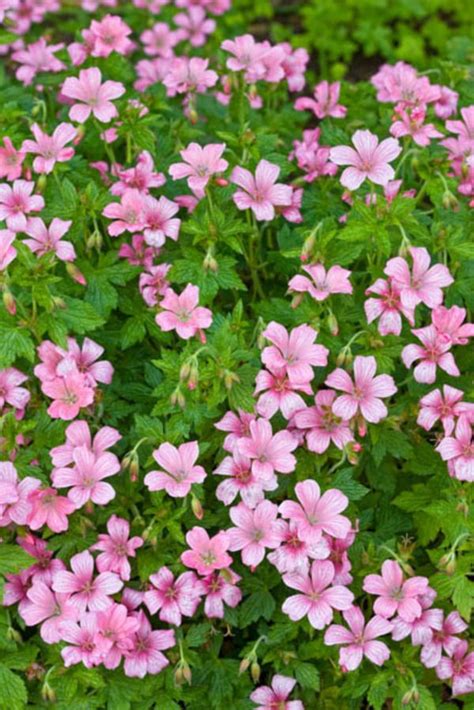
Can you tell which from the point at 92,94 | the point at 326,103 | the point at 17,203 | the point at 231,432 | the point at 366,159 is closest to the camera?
the point at 231,432

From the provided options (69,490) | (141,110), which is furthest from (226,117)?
(69,490)

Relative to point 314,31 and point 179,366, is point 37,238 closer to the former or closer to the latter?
point 179,366

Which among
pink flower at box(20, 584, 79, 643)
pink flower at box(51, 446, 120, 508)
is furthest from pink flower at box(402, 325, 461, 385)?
pink flower at box(20, 584, 79, 643)

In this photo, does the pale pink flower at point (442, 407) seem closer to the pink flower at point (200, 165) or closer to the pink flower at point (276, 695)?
the pink flower at point (276, 695)

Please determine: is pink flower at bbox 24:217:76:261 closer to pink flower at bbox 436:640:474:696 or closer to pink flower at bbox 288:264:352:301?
pink flower at bbox 288:264:352:301

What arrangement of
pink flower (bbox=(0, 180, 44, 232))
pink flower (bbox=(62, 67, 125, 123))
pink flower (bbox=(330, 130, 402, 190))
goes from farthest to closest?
pink flower (bbox=(62, 67, 125, 123)), pink flower (bbox=(0, 180, 44, 232)), pink flower (bbox=(330, 130, 402, 190))

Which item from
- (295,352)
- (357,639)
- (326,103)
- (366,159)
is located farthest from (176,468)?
(326,103)

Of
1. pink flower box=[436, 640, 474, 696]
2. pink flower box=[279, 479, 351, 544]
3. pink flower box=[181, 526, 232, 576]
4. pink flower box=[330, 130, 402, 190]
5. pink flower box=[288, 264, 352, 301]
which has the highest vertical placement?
pink flower box=[330, 130, 402, 190]

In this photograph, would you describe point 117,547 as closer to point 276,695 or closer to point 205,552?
point 205,552

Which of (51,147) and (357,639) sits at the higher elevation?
(51,147)
